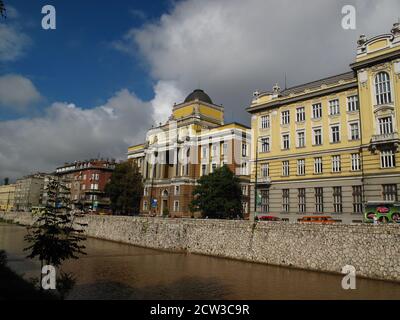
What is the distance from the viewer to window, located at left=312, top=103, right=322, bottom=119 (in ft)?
159

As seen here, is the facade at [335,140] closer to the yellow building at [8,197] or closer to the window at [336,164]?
the window at [336,164]

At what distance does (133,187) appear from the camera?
288 feet

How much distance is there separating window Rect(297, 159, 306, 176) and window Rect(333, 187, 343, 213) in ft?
17.1

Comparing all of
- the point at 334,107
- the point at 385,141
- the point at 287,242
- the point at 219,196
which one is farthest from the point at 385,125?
the point at 219,196

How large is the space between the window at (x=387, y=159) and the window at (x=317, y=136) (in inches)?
344

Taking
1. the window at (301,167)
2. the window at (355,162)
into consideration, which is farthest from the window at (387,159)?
the window at (301,167)

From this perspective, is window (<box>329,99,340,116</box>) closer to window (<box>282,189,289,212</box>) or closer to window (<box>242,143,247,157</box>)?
window (<box>282,189,289,212</box>)

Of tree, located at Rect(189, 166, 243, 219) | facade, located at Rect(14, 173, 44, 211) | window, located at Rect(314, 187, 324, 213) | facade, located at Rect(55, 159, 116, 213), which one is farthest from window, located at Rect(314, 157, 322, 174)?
facade, located at Rect(14, 173, 44, 211)

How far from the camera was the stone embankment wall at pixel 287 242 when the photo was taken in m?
28.9

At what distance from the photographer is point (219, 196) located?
2234 inches

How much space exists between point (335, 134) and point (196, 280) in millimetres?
28236
